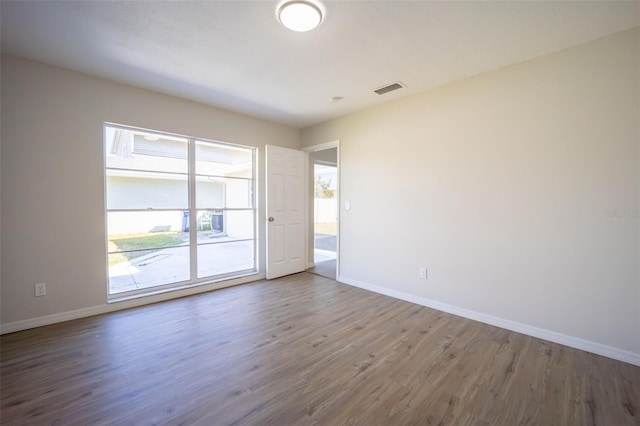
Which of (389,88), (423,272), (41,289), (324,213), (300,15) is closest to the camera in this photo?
(300,15)

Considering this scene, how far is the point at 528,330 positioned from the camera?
8.47ft

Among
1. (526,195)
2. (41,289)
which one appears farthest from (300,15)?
(41,289)

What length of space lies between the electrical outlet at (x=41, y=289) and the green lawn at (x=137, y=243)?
1.89 feet

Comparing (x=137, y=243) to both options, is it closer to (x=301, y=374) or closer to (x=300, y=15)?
(x=301, y=374)

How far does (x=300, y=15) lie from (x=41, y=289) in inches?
139

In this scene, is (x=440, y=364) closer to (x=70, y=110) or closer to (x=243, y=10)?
(x=243, y=10)

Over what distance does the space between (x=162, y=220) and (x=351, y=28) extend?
3144 mm

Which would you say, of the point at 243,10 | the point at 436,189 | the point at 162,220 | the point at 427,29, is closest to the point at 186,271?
the point at 162,220

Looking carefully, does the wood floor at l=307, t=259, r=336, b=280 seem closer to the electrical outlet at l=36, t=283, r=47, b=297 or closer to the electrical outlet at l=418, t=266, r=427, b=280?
the electrical outlet at l=418, t=266, r=427, b=280

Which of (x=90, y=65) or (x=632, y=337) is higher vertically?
(x=90, y=65)

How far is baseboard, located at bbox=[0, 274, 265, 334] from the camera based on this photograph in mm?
2603

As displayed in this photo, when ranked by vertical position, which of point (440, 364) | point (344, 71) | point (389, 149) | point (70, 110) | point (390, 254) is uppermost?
point (344, 71)

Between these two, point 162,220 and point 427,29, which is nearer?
point 427,29

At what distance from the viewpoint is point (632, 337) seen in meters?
2.12
